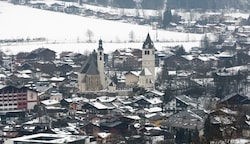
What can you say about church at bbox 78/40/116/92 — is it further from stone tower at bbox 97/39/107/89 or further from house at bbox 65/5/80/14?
house at bbox 65/5/80/14

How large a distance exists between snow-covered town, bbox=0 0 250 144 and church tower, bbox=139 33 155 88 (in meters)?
0.02

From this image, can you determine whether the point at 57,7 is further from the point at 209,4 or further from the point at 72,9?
the point at 209,4

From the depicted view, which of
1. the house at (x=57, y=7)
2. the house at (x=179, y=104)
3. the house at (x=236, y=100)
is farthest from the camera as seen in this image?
the house at (x=57, y=7)

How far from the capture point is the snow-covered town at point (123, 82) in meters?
10.6

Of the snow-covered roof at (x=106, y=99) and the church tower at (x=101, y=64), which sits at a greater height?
the church tower at (x=101, y=64)

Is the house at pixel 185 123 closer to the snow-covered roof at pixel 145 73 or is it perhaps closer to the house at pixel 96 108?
the house at pixel 96 108

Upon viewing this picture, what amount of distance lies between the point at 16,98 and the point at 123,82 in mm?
3628

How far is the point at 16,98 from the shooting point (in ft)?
45.9

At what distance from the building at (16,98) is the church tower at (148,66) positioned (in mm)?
3013

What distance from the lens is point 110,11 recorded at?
124ft

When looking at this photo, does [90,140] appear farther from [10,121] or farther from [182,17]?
[182,17]

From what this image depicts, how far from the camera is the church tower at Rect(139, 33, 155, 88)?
16125 millimetres

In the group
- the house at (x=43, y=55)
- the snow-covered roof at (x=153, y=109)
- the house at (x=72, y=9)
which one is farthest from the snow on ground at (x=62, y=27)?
the snow-covered roof at (x=153, y=109)

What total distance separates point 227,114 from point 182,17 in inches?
1057
